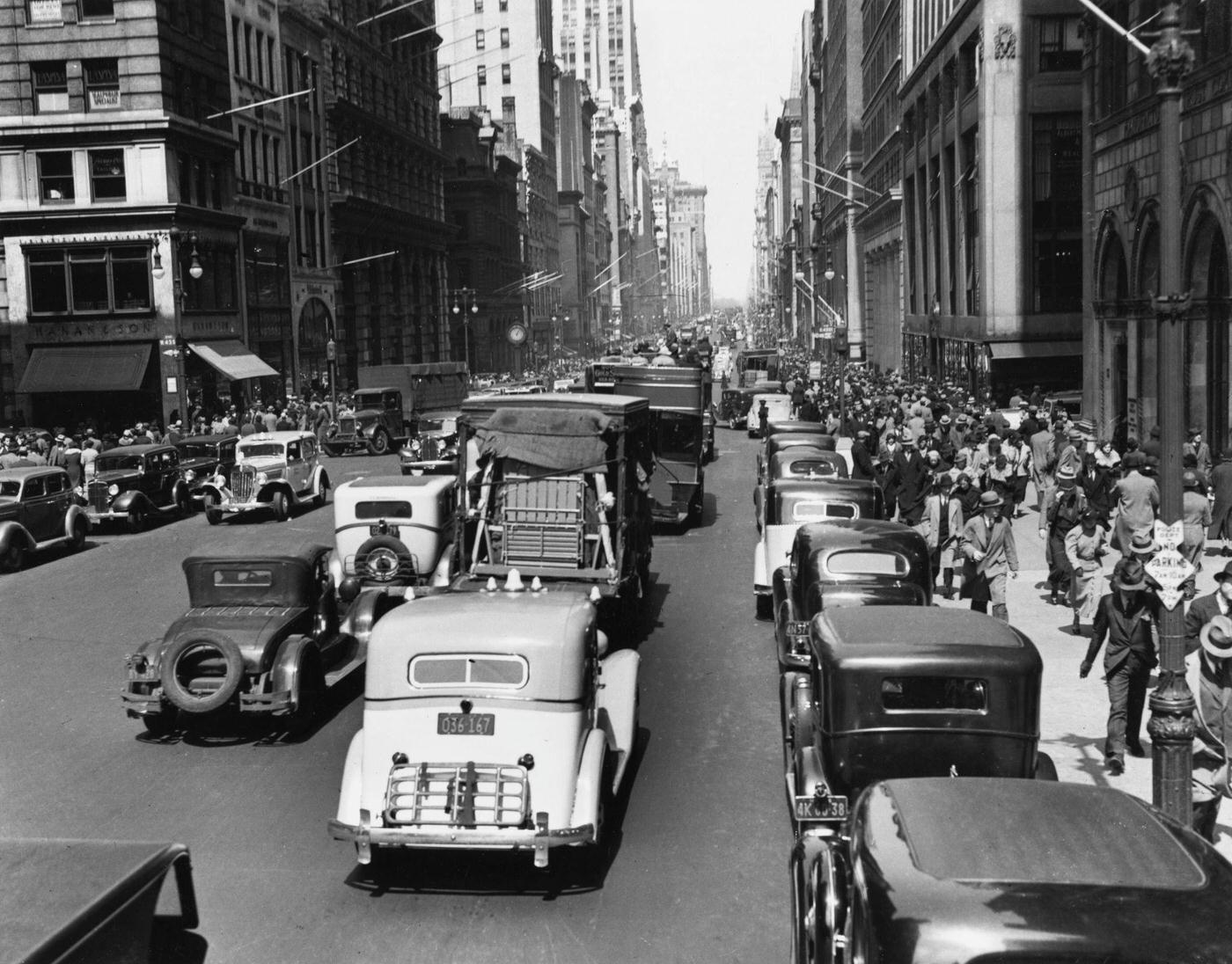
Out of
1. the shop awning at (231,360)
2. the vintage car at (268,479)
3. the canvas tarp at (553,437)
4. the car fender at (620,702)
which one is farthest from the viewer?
the shop awning at (231,360)

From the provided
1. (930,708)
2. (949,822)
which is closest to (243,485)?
(930,708)

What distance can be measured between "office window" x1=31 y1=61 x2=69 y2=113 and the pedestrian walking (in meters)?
41.8

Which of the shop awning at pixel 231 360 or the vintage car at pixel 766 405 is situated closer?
the vintage car at pixel 766 405

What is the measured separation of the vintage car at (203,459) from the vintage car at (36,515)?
177 inches

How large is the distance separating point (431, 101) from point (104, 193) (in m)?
44.6

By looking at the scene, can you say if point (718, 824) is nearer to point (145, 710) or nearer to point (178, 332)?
point (145, 710)

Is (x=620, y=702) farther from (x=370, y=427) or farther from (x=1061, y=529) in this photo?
(x=370, y=427)

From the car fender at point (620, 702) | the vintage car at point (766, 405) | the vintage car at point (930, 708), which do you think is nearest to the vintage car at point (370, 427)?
the vintage car at point (766, 405)

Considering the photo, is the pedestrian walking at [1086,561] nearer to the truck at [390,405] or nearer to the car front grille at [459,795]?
the car front grille at [459,795]

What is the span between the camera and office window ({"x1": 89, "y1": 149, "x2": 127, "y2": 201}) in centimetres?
4769

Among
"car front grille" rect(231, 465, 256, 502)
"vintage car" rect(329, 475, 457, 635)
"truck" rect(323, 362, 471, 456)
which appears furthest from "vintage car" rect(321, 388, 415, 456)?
"vintage car" rect(329, 475, 457, 635)

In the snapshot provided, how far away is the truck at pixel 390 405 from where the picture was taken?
45562mm

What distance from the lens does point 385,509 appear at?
19.8 m

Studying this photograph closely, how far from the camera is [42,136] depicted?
47156 mm
